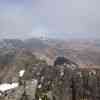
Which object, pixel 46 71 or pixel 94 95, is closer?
pixel 94 95

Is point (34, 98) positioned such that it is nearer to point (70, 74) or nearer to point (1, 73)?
point (70, 74)

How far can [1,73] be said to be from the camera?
158ft

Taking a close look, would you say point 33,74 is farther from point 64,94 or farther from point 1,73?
point 1,73

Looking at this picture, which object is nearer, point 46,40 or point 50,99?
point 50,99

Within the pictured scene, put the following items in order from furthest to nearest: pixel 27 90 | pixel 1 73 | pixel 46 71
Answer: pixel 1 73
pixel 46 71
pixel 27 90

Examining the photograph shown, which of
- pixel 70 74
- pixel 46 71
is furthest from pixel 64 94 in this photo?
pixel 46 71

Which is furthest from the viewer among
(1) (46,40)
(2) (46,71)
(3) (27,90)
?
(1) (46,40)

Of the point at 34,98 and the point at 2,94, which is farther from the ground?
the point at 34,98

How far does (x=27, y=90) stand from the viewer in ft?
73.0

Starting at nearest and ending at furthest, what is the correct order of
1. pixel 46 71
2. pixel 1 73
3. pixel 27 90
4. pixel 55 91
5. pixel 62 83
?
1. pixel 27 90
2. pixel 55 91
3. pixel 62 83
4. pixel 46 71
5. pixel 1 73

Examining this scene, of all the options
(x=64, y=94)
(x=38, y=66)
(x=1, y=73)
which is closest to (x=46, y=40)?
(x=1, y=73)

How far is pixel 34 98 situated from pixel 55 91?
3093 mm

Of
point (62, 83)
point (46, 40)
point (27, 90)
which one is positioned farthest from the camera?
point (46, 40)

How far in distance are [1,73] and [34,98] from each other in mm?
26772
